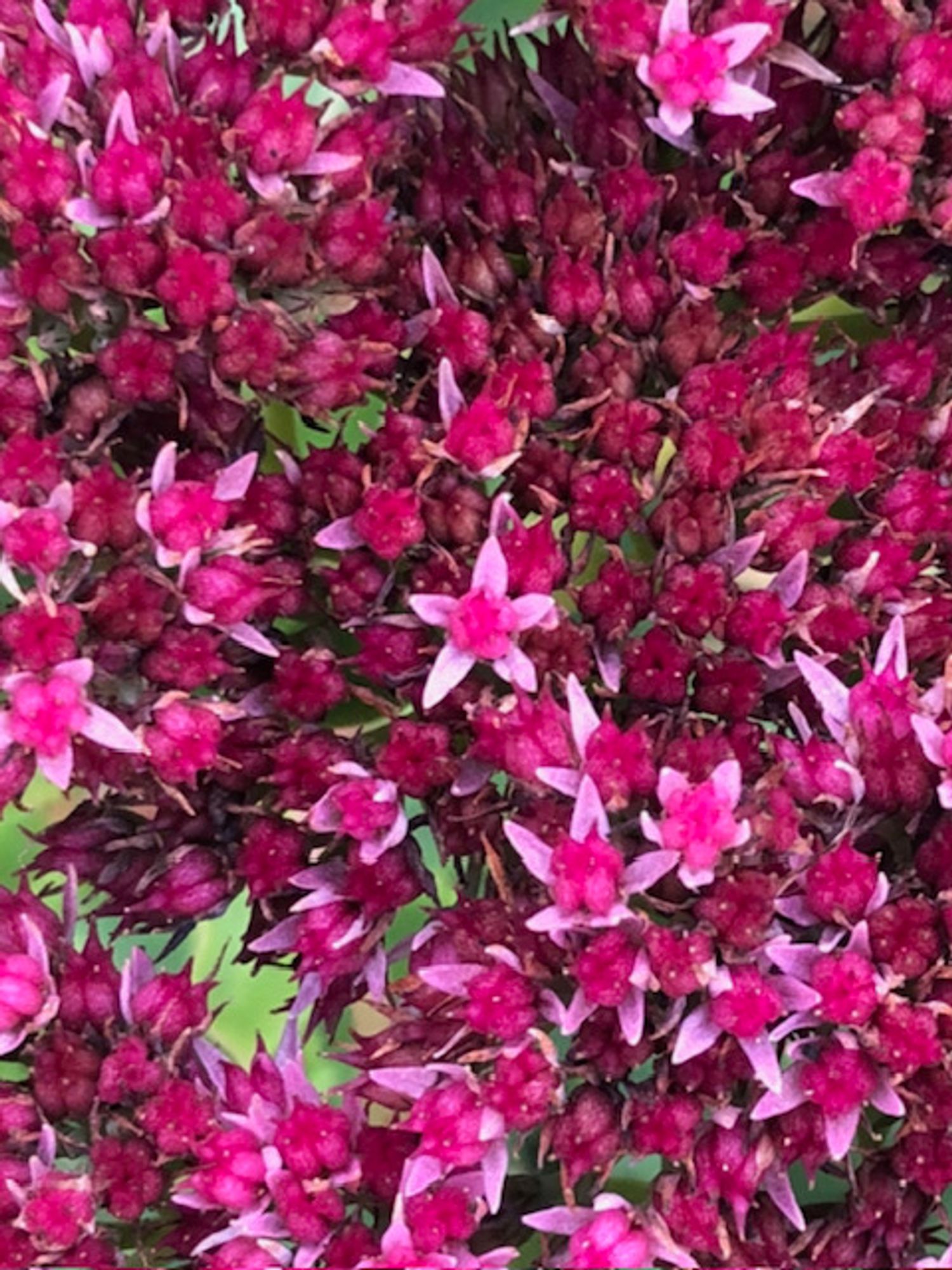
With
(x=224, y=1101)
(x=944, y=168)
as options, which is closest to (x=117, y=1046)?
(x=224, y=1101)

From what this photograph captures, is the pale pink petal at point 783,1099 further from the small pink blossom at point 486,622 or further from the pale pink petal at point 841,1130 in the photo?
the small pink blossom at point 486,622

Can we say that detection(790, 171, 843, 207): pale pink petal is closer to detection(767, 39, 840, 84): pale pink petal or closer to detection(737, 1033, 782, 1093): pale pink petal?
detection(767, 39, 840, 84): pale pink petal

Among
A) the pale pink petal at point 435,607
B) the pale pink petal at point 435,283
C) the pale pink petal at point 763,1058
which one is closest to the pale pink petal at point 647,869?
the pale pink petal at point 763,1058

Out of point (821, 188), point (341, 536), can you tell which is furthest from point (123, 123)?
point (821, 188)

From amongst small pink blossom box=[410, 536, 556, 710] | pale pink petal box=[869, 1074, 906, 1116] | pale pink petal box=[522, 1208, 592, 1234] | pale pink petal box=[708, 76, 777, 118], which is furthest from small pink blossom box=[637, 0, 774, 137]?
pale pink petal box=[522, 1208, 592, 1234]

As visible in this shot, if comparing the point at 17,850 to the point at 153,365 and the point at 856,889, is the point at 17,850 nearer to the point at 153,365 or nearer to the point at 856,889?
the point at 153,365

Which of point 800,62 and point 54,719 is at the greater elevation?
point 800,62

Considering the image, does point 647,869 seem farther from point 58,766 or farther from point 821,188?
point 821,188
